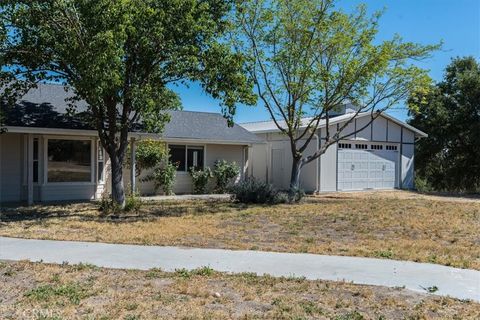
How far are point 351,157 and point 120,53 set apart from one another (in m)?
15.9

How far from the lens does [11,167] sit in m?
17.0

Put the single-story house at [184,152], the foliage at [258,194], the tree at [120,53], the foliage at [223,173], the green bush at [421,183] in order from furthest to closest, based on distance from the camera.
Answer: the green bush at [421,183]
the foliage at [223,173]
the foliage at [258,194]
the single-story house at [184,152]
the tree at [120,53]

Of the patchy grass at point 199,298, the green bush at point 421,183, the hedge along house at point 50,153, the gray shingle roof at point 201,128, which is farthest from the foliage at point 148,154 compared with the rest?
the green bush at point 421,183

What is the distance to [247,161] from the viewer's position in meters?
24.0

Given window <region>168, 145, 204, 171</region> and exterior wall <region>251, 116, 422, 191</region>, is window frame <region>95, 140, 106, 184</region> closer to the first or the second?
window <region>168, 145, 204, 171</region>

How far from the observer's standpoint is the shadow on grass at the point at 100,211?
42.6 ft

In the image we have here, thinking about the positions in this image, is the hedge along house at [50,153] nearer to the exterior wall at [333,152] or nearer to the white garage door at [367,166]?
the exterior wall at [333,152]

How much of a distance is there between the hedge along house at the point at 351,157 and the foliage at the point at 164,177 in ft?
20.2

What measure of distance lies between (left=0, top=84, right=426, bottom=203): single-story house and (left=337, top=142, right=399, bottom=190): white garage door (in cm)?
5

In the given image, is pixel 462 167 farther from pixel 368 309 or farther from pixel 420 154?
pixel 368 309

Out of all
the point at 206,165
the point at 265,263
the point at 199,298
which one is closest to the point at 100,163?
the point at 206,165

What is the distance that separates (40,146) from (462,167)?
26856mm

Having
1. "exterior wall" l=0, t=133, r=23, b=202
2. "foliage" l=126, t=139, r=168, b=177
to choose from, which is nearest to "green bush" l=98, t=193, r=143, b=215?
"exterior wall" l=0, t=133, r=23, b=202

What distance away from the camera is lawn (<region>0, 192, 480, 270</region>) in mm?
9297
